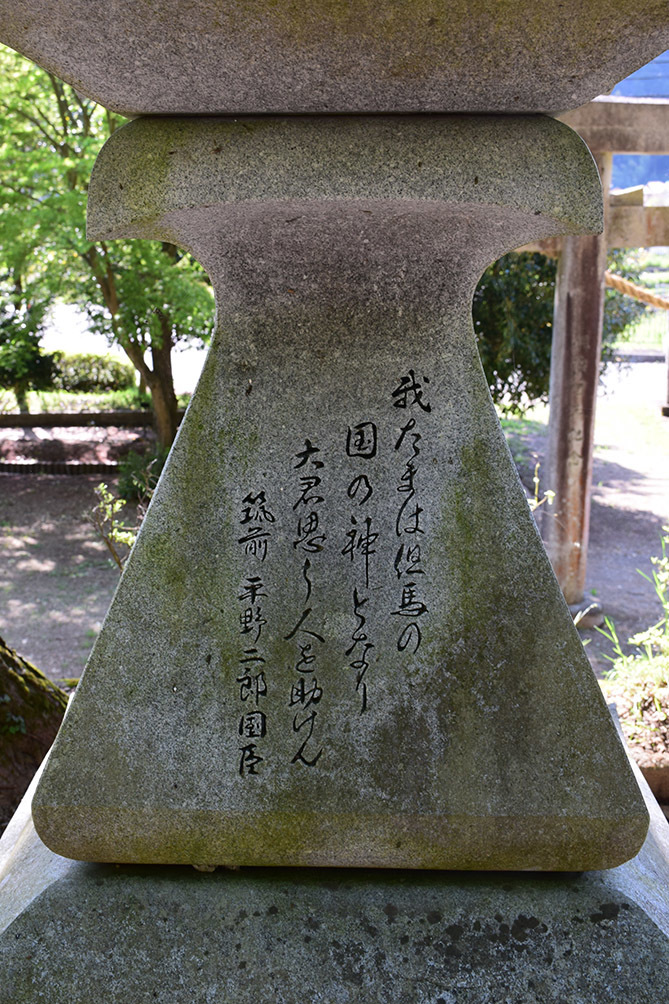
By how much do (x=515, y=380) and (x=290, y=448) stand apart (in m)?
8.60

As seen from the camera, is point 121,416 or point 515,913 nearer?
point 515,913

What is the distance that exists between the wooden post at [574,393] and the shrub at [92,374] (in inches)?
397

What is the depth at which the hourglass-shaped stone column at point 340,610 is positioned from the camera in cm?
205

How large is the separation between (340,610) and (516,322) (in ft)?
27.3

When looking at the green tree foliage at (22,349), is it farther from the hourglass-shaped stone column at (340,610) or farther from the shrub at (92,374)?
the hourglass-shaped stone column at (340,610)

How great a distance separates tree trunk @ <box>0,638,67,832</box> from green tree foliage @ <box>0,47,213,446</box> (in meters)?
5.70

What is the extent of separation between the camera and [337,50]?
1757 mm

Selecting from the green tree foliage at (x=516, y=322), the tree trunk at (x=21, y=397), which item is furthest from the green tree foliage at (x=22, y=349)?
the green tree foliage at (x=516, y=322)

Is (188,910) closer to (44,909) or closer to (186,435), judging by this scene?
(44,909)

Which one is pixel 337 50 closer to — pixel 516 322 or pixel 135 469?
pixel 516 322

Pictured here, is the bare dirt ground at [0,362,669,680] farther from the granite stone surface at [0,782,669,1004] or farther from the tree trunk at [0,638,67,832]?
the granite stone surface at [0,782,669,1004]

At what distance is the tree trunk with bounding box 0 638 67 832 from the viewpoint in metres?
3.24

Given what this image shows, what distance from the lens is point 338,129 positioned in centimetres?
191

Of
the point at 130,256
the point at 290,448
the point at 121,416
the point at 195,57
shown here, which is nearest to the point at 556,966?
the point at 290,448
